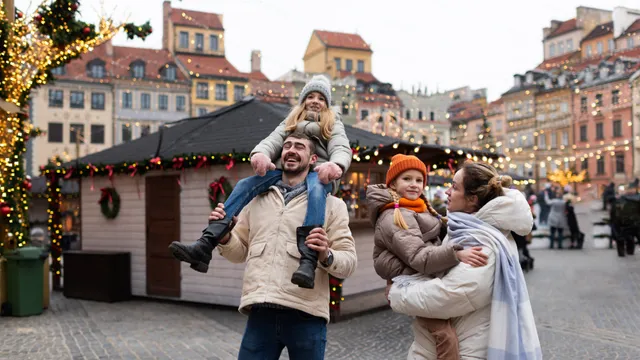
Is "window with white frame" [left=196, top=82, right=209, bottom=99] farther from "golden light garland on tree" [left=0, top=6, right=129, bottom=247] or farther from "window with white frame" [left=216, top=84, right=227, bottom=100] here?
"golden light garland on tree" [left=0, top=6, right=129, bottom=247]

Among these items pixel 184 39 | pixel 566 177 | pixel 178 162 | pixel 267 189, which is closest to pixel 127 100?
pixel 184 39

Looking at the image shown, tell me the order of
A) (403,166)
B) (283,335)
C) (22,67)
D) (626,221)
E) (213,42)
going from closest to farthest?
(283,335)
(403,166)
(22,67)
(626,221)
(213,42)

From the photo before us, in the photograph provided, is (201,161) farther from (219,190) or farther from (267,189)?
(267,189)

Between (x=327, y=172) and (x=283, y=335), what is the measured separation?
0.83 metres

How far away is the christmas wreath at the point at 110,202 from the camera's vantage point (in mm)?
11219

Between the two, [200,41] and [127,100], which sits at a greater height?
[200,41]

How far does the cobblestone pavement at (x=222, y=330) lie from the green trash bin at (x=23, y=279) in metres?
0.25

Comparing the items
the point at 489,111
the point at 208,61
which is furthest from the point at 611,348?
the point at 489,111

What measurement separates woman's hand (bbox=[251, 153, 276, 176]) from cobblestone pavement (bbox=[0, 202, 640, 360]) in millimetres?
3940

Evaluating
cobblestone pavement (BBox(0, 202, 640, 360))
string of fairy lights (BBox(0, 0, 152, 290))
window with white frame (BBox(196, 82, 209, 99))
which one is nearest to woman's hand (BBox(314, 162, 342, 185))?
cobblestone pavement (BBox(0, 202, 640, 360))

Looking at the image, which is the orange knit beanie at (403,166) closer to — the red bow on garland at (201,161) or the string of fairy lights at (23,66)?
the red bow on garland at (201,161)

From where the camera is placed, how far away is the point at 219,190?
967 centimetres

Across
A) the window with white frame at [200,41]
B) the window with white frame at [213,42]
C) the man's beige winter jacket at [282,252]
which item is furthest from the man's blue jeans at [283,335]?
the window with white frame at [213,42]

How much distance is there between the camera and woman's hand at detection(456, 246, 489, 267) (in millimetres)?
2857
